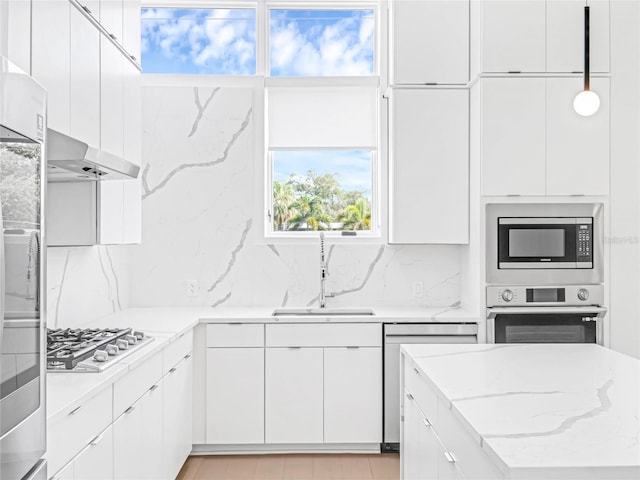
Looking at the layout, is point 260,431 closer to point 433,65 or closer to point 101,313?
point 101,313

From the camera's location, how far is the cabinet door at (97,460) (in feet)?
6.08

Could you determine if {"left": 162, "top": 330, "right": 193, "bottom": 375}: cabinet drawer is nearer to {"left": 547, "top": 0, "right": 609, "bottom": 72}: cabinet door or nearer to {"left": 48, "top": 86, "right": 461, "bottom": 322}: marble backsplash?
{"left": 48, "top": 86, "right": 461, "bottom": 322}: marble backsplash

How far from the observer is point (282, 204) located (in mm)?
4312

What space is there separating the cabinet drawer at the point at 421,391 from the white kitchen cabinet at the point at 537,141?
58.9 inches

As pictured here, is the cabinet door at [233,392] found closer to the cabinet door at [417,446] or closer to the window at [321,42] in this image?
the cabinet door at [417,446]

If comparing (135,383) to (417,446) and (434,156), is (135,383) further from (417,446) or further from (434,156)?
(434,156)

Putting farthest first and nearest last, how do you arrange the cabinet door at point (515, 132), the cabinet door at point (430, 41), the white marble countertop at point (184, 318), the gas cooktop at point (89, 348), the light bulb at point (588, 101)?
1. the cabinet door at point (430, 41)
2. the cabinet door at point (515, 132)
3. the white marble countertop at point (184, 318)
4. the light bulb at point (588, 101)
5. the gas cooktop at point (89, 348)

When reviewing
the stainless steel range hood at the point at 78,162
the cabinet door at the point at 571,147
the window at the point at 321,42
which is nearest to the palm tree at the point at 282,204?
the window at the point at 321,42

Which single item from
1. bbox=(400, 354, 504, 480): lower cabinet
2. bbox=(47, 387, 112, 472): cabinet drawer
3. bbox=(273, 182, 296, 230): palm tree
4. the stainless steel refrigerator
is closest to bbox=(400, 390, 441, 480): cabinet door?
bbox=(400, 354, 504, 480): lower cabinet

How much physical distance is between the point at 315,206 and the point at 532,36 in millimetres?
1867

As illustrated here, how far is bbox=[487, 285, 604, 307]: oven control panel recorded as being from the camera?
11.6ft

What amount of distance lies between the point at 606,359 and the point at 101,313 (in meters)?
2.82

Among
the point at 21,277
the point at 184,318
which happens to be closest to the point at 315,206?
the point at 184,318

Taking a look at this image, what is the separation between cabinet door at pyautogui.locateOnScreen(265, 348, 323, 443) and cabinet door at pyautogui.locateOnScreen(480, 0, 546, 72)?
2134mm
